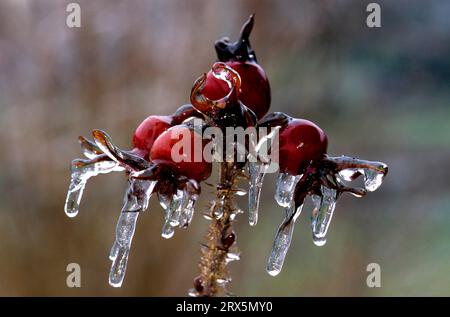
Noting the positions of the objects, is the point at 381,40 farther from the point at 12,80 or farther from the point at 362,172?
the point at 362,172

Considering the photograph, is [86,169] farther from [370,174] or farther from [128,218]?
[370,174]

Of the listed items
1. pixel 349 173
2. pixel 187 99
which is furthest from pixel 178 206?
pixel 187 99

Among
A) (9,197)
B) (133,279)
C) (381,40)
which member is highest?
(381,40)

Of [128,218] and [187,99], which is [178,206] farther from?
[187,99]

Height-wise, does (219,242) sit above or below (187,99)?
below

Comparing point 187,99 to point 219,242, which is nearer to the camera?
point 219,242

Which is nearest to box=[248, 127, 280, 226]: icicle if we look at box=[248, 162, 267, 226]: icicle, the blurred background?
box=[248, 162, 267, 226]: icicle

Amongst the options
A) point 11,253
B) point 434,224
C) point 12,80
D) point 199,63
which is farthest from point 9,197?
point 434,224
